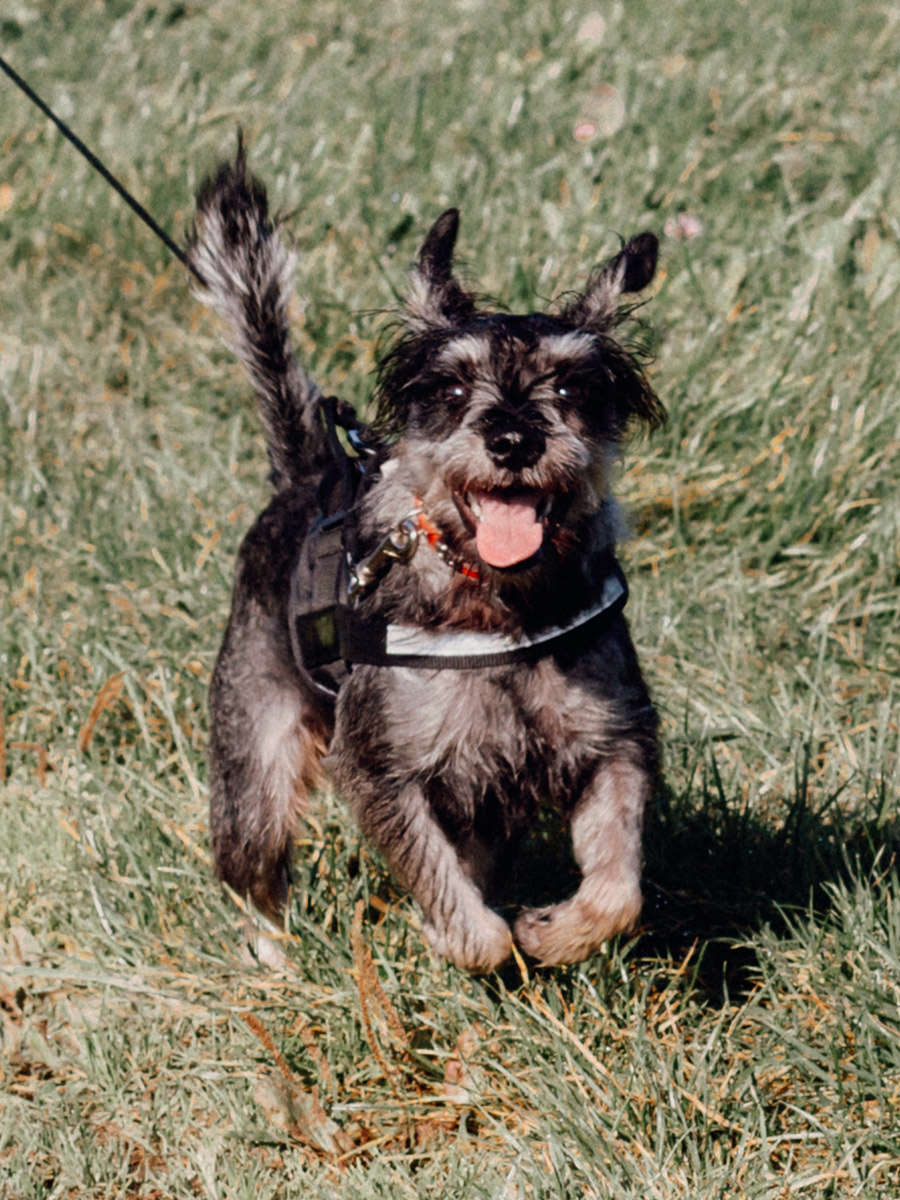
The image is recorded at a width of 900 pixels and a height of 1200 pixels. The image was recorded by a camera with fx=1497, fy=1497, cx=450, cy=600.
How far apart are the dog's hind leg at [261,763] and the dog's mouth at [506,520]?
0.89 meters

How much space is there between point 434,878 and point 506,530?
2.59 feet

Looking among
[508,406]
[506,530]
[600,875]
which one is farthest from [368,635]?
[600,875]

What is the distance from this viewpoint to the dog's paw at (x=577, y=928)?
3053 millimetres

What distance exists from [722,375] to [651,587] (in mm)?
901

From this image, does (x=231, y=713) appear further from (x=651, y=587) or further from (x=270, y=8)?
(x=270, y=8)

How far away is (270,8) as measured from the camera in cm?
916

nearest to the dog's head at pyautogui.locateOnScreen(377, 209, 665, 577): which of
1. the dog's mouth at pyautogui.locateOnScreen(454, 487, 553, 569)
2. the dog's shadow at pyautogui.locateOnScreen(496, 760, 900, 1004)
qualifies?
the dog's mouth at pyautogui.locateOnScreen(454, 487, 553, 569)

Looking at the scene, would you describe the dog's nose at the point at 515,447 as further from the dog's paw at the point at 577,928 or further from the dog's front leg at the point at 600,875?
the dog's paw at the point at 577,928

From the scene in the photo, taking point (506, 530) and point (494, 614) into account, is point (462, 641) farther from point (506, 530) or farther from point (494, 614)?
point (506, 530)

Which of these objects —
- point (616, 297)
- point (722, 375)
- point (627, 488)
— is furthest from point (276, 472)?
point (722, 375)

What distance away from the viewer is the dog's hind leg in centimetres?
376

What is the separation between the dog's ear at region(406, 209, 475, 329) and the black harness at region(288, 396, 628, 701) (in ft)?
1.08

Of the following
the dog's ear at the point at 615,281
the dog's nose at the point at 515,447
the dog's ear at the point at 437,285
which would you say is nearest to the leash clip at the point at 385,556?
the dog's nose at the point at 515,447

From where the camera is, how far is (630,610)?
15.8ft
